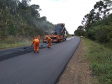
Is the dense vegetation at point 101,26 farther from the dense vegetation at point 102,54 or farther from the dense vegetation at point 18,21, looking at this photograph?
the dense vegetation at point 18,21

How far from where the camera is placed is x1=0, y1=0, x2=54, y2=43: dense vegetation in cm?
1991

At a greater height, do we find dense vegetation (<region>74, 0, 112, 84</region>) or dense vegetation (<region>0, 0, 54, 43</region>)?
dense vegetation (<region>0, 0, 54, 43</region>)

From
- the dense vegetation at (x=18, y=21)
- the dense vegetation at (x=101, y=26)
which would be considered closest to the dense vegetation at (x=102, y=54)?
the dense vegetation at (x=101, y=26)

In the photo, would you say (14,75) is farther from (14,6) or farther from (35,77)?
(14,6)

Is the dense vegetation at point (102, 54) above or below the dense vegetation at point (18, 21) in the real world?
below

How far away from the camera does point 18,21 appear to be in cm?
2897

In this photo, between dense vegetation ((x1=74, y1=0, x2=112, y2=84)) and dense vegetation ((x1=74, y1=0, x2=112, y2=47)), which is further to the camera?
dense vegetation ((x1=74, y1=0, x2=112, y2=47))

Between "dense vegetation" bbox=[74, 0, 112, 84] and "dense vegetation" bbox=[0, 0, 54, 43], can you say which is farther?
"dense vegetation" bbox=[0, 0, 54, 43]

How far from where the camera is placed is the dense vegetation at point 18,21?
784 inches

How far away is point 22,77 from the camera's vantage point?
3990mm

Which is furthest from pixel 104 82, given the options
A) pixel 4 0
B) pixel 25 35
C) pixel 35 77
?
pixel 4 0

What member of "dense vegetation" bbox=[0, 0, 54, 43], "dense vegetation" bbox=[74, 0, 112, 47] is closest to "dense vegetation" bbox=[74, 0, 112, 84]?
"dense vegetation" bbox=[74, 0, 112, 47]

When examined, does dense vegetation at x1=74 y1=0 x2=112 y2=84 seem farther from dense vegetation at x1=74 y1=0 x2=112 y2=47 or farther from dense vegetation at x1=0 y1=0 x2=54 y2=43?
dense vegetation at x1=0 y1=0 x2=54 y2=43

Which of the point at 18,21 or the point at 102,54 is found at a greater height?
the point at 18,21
